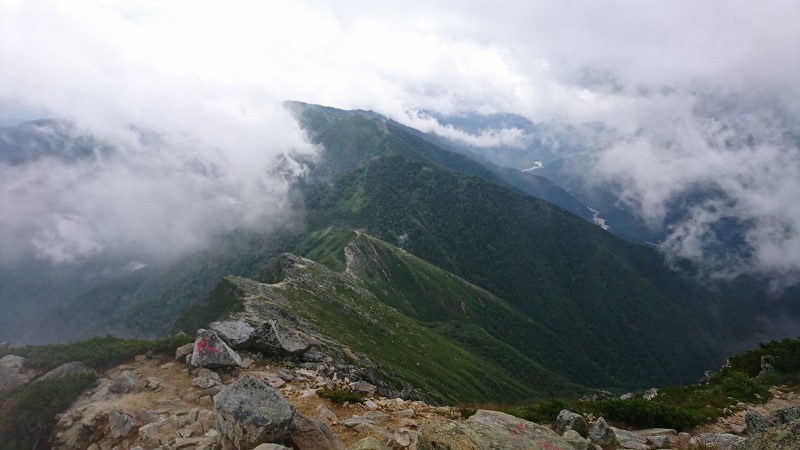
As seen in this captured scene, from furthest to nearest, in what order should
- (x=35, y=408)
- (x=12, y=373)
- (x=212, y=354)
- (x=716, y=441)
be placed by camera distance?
1. (x=12, y=373)
2. (x=212, y=354)
3. (x=35, y=408)
4. (x=716, y=441)

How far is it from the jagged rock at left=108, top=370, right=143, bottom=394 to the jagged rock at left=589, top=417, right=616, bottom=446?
2624 centimetres

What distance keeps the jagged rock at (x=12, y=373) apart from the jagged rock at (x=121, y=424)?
1238 centimetres

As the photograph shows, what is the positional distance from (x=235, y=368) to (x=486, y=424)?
19223mm

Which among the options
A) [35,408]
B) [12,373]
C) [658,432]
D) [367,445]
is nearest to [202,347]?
[35,408]

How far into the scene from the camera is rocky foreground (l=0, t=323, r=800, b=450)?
14.9 meters

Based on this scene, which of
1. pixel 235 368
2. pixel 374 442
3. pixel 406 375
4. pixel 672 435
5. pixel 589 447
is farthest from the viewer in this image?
pixel 406 375

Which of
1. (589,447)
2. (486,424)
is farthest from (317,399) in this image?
(589,447)

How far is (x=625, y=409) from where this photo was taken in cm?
2342

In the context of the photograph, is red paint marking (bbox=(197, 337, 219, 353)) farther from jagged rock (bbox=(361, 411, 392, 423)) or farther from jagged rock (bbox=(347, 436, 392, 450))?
jagged rock (bbox=(347, 436, 392, 450))

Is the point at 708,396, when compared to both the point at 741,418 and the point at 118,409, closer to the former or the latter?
the point at 741,418

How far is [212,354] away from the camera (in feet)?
88.7

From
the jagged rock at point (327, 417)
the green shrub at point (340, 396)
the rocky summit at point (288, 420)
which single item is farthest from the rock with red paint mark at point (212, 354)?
the jagged rock at point (327, 417)

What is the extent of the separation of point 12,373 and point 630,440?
40.4 meters

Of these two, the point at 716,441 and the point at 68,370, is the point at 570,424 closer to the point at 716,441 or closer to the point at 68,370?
the point at 716,441
